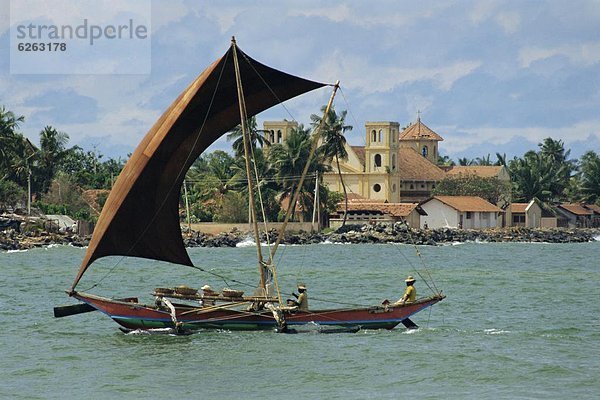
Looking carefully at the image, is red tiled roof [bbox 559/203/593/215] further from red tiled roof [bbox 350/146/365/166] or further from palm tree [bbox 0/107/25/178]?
palm tree [bbox 0/107/25/178]

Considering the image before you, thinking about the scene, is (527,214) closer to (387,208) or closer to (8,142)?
(387,208)

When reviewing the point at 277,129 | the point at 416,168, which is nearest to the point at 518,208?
the point at 416,168

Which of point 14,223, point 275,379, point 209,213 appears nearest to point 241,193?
point 209,213

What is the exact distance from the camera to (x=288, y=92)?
32562 mm

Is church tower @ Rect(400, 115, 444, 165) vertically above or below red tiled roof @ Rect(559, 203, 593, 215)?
above

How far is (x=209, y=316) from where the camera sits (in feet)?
99.1

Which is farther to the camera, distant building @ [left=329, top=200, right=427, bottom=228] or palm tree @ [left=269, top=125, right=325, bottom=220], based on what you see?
distant building @ [left=329, top=200, right=427, bottom=228]

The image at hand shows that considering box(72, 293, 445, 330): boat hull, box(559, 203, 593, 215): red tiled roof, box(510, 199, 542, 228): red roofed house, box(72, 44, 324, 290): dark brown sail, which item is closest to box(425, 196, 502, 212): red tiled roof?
box(510, 199, 542, 228): red roofed house

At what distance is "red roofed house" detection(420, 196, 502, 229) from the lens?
12075 cm

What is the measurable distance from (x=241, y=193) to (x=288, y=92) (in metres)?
76.6

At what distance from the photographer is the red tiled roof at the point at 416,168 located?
143250 millimetres

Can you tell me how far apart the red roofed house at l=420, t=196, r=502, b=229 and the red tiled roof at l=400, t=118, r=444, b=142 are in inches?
1366

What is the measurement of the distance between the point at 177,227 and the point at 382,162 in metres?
107

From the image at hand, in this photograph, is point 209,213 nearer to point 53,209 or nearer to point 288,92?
point 53,209
